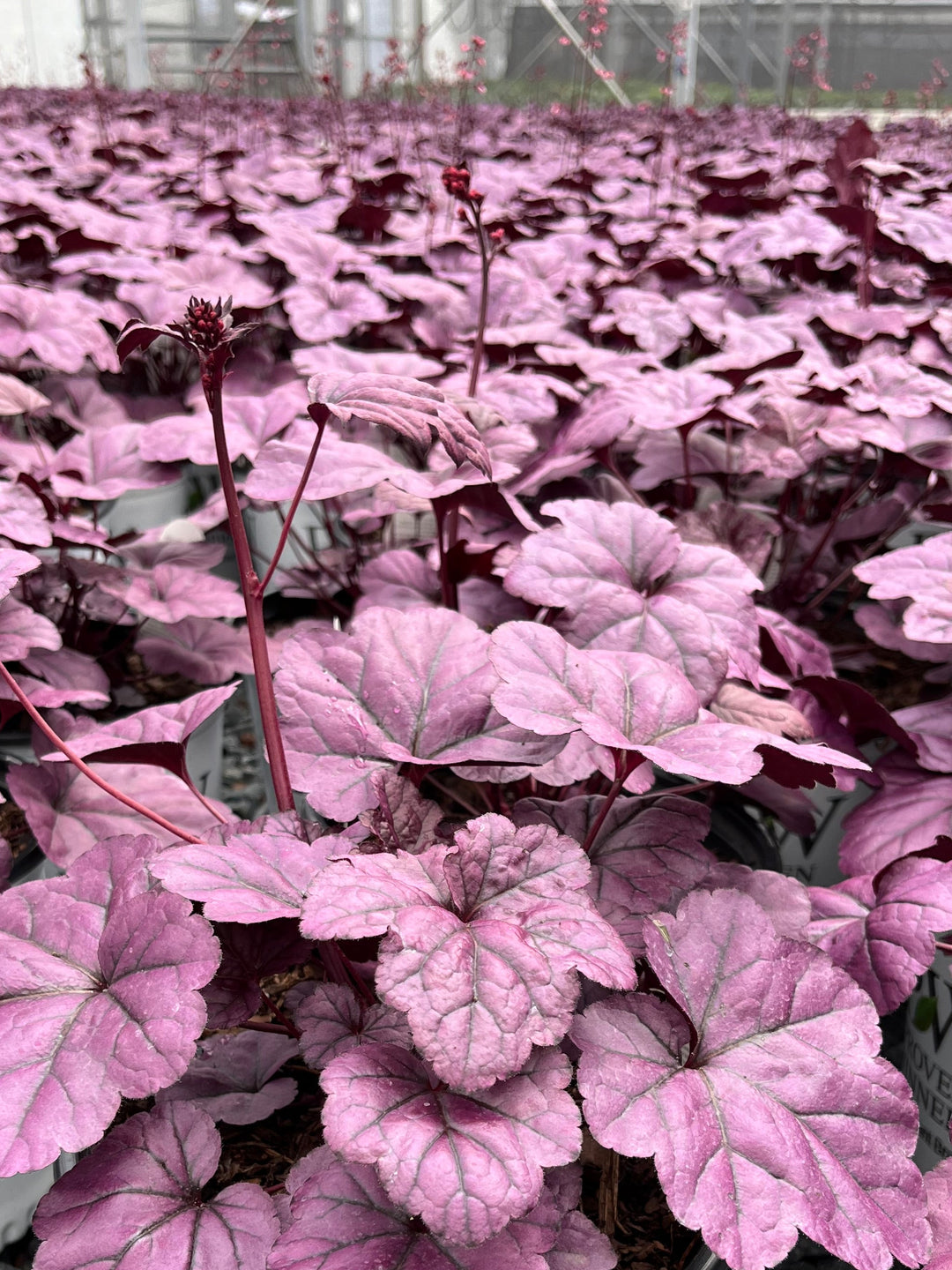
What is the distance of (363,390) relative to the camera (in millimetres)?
736

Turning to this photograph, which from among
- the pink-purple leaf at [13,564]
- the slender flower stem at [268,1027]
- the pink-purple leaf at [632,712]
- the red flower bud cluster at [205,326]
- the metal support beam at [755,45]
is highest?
the metal support beam at [755,45]

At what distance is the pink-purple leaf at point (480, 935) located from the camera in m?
0.57

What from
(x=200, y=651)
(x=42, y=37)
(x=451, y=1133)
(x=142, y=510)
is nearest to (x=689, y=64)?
(x=42, y=37)

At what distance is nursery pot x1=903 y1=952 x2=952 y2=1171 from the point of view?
103cm

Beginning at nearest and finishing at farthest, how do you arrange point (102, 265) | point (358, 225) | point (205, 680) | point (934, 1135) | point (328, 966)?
point (328, 966), point (934, 1135), point (205, 680), point (102, 265), point (358, 225)

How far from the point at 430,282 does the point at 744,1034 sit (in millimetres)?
1607

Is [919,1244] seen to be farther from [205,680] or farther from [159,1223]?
[205,680]

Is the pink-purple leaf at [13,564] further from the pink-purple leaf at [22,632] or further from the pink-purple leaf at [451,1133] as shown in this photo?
the pink-purple leaf at [451,1133]

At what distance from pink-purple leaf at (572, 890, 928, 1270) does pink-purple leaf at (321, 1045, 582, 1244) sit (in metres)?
0.04

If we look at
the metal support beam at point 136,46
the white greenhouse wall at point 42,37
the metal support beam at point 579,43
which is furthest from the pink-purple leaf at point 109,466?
the white greenhouse wall at point 42,37

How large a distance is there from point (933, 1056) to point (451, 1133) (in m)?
0.71

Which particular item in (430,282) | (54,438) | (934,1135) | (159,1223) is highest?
(430,282)

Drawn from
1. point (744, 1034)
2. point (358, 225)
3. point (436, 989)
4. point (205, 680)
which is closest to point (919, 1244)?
point (744, 1034)

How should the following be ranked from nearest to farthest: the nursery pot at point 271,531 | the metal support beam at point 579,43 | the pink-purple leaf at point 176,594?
1. the pink-purple leaf at point 176,594
2. the nursery pot at point 271,531
3. the metal support beam at point 579,43
